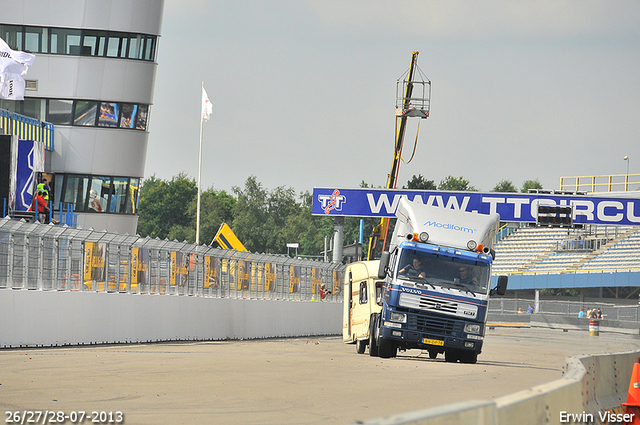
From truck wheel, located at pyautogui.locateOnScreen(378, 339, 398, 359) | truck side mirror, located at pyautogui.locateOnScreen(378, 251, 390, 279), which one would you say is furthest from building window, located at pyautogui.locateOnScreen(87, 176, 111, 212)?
truck side mirror, located at pyautogui.locateOnScreen(378, 251, 390, 279)

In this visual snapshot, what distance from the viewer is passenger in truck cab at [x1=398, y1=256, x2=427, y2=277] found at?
20.4 metres

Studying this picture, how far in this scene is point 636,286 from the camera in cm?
6588

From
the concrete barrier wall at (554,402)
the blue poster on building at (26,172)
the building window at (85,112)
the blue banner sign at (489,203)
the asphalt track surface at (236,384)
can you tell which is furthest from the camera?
the blue banner sign at (489,203)

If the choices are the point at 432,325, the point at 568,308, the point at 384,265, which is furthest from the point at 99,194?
the point at 568,308

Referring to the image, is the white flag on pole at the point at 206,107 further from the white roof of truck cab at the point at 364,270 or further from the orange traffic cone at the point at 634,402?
the orange traffic cone at the point at 634,402

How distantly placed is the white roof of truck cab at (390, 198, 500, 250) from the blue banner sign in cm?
2791

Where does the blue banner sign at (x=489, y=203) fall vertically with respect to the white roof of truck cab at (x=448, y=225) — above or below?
above

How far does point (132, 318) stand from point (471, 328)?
8.89 meters

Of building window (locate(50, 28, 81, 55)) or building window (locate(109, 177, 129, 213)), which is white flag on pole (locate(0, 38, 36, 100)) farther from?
building window (locate(109, 177, 129, 213))

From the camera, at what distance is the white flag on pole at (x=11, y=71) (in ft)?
121

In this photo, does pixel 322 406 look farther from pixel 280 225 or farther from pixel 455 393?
pixel 280 225

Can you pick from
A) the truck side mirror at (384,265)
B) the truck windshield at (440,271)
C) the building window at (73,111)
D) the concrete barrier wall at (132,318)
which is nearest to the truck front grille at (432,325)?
the truck windshield at (440,271)

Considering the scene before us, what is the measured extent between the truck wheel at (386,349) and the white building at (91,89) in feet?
88.4

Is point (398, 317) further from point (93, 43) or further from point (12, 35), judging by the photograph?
point (12, 35)
